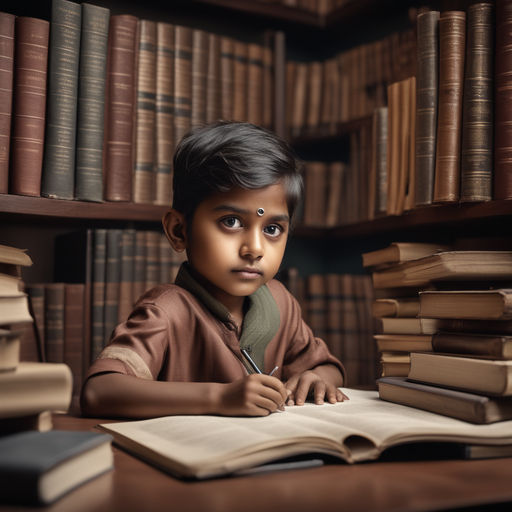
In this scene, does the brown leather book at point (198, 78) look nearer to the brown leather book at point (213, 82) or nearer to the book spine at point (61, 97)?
the brown leather book at point (213, 82)

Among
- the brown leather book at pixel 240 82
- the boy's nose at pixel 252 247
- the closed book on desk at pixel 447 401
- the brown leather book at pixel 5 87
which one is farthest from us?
the brown leather book at pixel 240 82

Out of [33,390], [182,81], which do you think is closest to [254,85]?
[182,81]

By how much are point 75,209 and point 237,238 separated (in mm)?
525

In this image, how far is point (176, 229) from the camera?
130 cm

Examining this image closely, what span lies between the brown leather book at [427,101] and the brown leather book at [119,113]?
0.71m

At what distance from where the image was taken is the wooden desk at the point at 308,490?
23.6 inches

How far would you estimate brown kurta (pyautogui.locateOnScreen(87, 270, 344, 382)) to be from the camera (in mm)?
1081

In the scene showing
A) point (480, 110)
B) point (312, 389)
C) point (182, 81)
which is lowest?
point (312, 389)

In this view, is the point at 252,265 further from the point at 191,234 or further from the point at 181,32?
the point at 181,32

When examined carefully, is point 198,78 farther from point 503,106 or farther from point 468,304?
point 468,304

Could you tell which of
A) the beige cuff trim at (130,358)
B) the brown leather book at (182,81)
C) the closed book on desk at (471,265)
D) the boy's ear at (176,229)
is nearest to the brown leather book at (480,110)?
the closed book on desk at (471,265)

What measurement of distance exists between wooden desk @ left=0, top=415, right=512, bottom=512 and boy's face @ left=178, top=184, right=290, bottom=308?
19.0 inches

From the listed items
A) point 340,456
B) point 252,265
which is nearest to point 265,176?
point 252,265

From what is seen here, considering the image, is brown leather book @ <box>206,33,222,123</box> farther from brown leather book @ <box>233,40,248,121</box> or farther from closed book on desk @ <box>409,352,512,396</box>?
closed book on desk @ <box>409,352,512,396</box>
